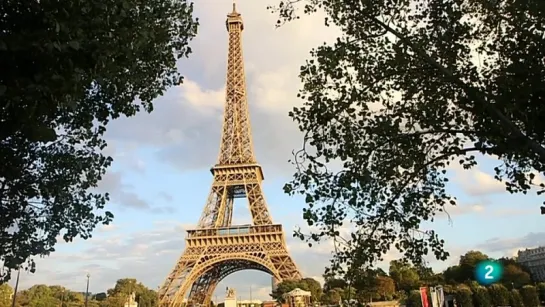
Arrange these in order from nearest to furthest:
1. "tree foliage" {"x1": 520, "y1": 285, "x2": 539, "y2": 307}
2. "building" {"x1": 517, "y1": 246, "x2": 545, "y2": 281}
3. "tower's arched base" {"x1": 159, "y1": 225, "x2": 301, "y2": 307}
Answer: "tree foliage" {"x1": 520, "y1": 285, "x2": 539, "y2": 307} → "tower's arched base" {"x1": 159, "y1": 225, "x2": 301, "y2": 307} → "building" {"x1": 517, "y1": 246, "x2": 545, "y2": 281}

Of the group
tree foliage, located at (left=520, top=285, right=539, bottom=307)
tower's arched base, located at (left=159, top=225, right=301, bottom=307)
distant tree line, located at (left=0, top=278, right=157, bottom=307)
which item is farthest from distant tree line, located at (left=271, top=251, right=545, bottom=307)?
distant tree line, located at (left=0, top=278, right=157, bottom=307)

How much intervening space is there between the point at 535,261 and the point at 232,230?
52.6 m

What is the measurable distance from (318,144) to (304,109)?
617 mm

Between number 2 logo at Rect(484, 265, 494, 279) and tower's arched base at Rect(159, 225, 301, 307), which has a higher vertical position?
tower's arched base at Rect(159, 225, 301, 307)

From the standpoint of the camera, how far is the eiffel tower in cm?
4741

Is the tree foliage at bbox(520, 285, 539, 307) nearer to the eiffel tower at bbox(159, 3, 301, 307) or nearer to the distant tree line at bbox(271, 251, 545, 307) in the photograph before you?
the distant tree line at bbox(271, 251, 545, 307)

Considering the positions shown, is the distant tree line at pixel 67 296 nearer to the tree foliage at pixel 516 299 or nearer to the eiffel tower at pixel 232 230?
the eiffel tower at pixel 232 230

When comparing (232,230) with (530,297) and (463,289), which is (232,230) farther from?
(530,297)

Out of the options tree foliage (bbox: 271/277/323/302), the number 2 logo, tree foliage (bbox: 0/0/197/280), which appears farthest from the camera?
tree foliage (bbox: 271/277/323/302)

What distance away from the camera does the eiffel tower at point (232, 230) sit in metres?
47.4

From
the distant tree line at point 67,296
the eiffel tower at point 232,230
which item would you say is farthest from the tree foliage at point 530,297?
the distant tree line at point 67,296

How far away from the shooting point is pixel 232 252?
4900 centimetres

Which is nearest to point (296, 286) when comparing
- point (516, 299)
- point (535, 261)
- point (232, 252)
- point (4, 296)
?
point (232, 252)

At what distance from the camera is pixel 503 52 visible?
774 centimetres
